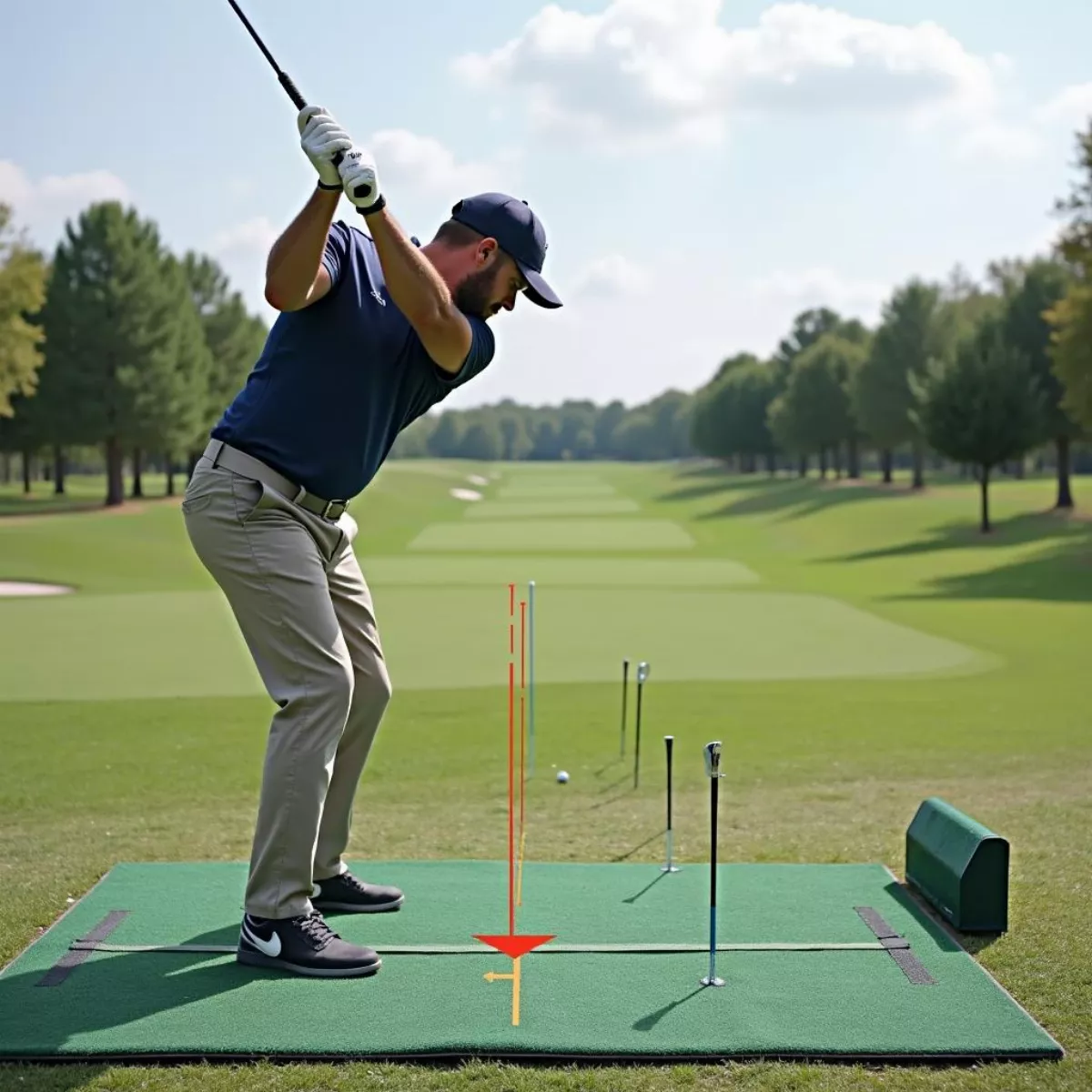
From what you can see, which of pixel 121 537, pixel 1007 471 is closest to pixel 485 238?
pixel 121 537

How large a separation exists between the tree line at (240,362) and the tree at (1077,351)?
0.16 ft

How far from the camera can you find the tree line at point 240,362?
3997 centimetres

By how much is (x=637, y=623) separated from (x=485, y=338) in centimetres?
1535

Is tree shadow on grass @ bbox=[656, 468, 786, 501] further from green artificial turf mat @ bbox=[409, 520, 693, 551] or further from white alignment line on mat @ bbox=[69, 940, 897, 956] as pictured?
white alignment line on mat @ bbox=[69, 940, 897, 956]

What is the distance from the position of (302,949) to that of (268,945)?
155 millimetres

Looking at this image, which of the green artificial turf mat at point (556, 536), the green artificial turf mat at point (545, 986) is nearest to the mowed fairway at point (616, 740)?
the green artificial turf mat at point (545, 986)

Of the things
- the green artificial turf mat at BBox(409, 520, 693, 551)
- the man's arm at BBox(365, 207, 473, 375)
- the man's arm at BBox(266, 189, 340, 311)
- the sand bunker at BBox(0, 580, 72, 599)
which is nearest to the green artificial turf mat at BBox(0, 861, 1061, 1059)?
the man's arm at BBox(365, 207, 473, 375)

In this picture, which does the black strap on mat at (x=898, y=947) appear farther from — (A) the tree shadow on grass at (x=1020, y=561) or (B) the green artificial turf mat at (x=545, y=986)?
(A) the tree shadow on grass at (x=1020, y=561)

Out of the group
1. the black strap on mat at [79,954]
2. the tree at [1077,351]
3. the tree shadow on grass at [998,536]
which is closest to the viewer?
the black strap on mat at [79,954]

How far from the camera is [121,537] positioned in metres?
39.6

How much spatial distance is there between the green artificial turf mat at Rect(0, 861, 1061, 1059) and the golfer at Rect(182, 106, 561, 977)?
13.4 inches

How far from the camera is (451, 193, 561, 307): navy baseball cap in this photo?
15.6ft

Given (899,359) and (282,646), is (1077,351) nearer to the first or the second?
(899,359)

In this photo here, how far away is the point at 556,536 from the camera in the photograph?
45938mm
